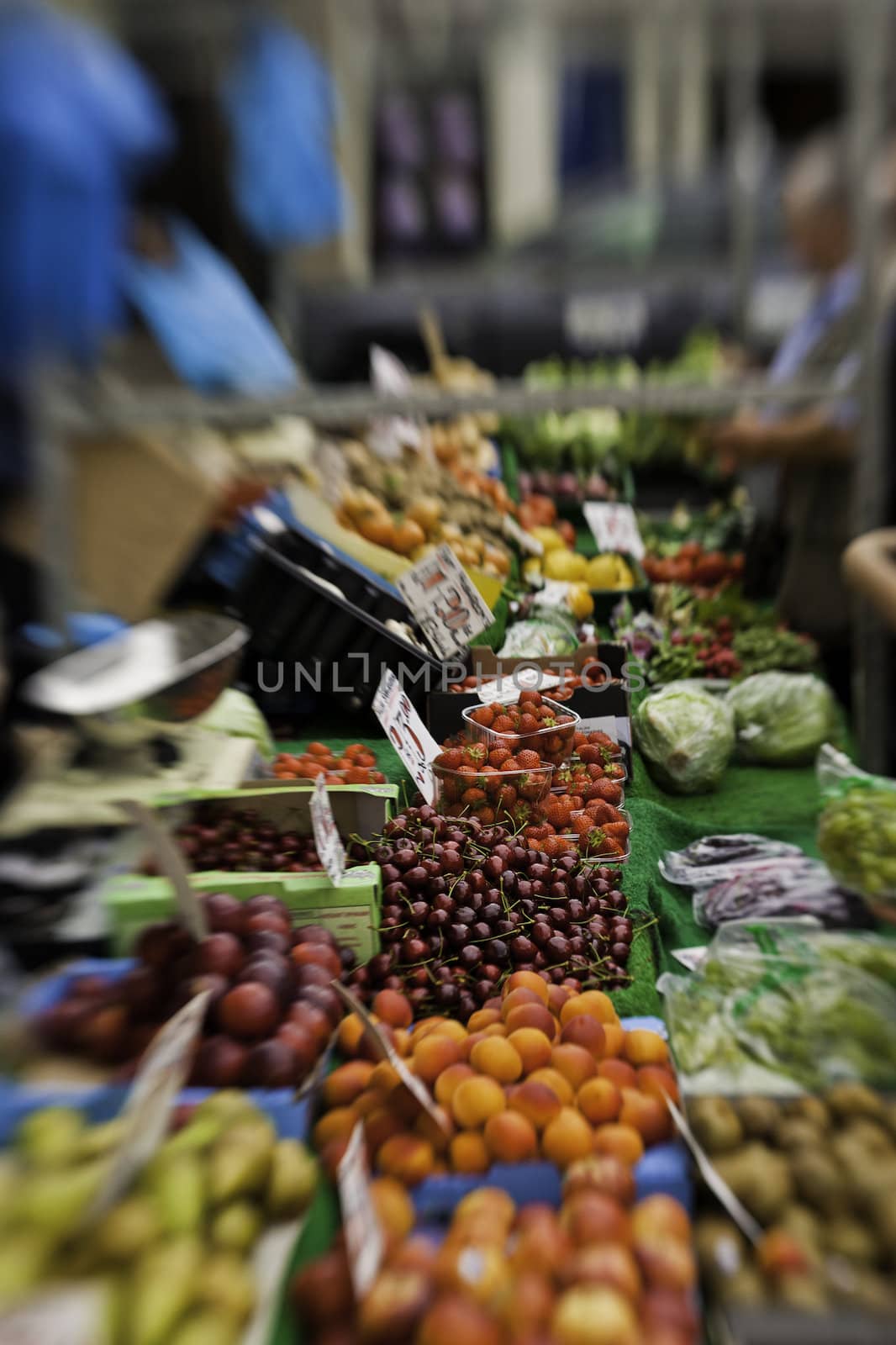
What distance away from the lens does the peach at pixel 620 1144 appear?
1.08 m

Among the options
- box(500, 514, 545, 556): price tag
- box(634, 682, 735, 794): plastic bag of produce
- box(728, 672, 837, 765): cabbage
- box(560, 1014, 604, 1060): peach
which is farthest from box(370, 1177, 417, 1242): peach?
box(500, 514, 545, 556): price tag

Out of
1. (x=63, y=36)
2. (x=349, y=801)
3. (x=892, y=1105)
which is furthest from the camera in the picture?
(x=349, y=801)

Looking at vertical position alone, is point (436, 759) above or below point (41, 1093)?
above

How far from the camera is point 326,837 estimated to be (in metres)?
1.48

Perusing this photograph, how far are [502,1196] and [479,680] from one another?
0.95 meters

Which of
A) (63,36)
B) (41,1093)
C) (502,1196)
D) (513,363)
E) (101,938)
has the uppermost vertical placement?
(513,363)

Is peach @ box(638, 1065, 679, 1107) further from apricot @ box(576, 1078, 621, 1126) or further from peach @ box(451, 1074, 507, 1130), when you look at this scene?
peach @ box(451, 1074, 507, 1130)

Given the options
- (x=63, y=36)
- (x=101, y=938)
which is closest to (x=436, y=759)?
(x=101, y=938)

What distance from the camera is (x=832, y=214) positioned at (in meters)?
1.84

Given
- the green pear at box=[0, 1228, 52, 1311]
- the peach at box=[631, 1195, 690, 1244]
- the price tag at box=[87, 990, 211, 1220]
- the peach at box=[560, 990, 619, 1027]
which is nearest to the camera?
the green pear at box=[0, 1228, 52, 1311]

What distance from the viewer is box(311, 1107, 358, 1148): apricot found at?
3.76 feet

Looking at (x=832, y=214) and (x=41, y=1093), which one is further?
(x=832, y=214)

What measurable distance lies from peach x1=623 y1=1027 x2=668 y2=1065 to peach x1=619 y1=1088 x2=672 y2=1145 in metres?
0.10

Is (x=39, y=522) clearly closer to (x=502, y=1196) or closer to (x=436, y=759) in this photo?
(x=436, y=759)
